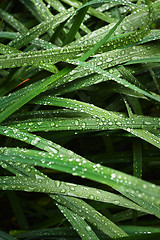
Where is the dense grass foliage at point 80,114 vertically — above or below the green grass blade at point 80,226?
above

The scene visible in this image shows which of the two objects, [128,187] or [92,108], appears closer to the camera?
[128,187]

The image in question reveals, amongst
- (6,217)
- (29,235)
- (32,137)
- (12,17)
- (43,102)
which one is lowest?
(6,217)

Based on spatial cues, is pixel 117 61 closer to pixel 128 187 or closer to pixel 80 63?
pixel 80 63

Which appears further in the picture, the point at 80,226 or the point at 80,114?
the point at 80,114

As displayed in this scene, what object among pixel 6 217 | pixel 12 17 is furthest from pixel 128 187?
pixel 6 217

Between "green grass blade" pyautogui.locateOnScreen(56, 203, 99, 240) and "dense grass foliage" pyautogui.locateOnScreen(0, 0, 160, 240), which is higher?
"dense grass foliage" pyautogui.locateOnScreen(0, 0, 160, 240)

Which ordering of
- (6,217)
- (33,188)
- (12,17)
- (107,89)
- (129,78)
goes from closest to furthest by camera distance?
(33,188)
(129,78)
(107,89)
(12,17)
(6,217)

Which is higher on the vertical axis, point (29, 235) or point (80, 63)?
point (80, 63)

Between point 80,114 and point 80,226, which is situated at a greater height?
point 80,114
